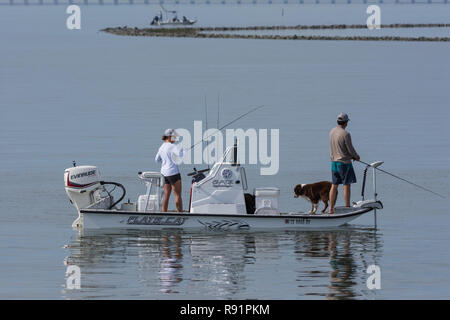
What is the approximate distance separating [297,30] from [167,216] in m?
149

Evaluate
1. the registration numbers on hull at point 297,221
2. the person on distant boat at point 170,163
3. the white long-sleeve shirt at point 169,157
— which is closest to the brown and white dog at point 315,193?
the registration numbers on hull at point 297,221

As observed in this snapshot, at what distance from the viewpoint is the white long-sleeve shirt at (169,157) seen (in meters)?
23.3

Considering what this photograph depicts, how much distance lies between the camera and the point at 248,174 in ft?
110

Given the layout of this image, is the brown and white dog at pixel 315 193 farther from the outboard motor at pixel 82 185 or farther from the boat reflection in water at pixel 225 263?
the outboard motor at pixel 82 185

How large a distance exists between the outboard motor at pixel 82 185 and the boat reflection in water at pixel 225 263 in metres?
0.71

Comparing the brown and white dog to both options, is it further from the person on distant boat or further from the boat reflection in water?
the person on distant boat

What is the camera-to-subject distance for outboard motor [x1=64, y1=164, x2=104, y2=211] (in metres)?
23.5

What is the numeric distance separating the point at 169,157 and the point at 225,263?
323 cm

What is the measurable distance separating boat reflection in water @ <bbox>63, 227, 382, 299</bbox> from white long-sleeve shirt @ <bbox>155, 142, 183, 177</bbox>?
1.23 m

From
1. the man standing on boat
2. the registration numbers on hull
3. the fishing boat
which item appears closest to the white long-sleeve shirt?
the fishing boat

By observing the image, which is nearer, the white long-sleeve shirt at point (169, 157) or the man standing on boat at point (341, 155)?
the white long-sleeve shirt at point (169, 157)

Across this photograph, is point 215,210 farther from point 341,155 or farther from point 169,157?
point 341,155

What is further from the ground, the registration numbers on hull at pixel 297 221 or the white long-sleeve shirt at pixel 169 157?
the white long-sleeve shirt at pixel 169 157
